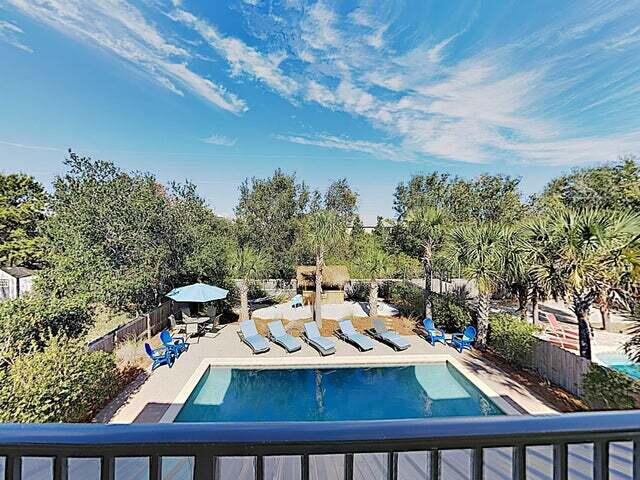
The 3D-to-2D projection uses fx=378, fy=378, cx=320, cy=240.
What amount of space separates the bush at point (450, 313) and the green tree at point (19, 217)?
19478mm

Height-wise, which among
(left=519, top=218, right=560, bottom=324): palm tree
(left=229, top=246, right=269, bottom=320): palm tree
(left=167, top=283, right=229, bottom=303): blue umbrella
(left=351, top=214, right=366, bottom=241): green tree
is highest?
(left=351, top=214, right=366, bottom=241): green tree

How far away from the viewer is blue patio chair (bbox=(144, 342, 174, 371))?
27.8 ft

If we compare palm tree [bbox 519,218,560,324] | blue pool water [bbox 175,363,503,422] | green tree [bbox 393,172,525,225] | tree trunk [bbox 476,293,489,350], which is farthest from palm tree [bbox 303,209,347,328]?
green tree [bbox 393,172,525,225]

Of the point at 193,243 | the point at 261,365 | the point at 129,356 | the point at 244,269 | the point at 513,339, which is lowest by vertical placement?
the point at 261,365

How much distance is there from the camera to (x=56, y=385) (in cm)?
552

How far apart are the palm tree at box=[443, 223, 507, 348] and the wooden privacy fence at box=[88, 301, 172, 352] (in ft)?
28.0

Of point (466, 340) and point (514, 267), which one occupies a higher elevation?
point (514, 267)

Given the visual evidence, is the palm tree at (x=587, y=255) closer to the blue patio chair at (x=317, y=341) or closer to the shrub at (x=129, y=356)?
the blue patio chair at (x=317, y=341)

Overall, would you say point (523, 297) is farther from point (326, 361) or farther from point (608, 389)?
point (326, 361)

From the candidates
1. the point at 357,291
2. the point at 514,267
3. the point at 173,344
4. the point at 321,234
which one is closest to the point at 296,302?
the point at 357,291

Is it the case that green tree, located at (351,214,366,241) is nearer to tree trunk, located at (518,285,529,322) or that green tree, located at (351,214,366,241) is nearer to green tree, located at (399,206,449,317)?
green tree, located at (399,206,449,317)

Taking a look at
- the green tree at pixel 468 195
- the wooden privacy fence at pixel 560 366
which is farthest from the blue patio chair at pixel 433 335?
the green tree at pixel 468 195

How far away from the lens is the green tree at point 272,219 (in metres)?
19.5

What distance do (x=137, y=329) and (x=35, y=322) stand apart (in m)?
4.16
